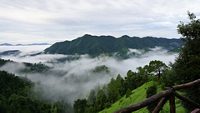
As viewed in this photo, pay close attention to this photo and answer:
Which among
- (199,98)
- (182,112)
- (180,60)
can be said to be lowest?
(182,112)

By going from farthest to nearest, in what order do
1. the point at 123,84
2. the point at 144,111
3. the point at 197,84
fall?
the point at 123,84
the point at 144,111
the point at 197,84

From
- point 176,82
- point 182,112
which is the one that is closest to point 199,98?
point 176,82

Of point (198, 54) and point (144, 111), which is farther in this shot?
point (144, 111)

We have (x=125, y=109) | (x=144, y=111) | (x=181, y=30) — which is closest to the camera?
(x=125, y=109)

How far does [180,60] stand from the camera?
3525 cm

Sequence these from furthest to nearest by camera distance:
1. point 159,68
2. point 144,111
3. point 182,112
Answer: point 159,68 → point 144,111 → point 182,112

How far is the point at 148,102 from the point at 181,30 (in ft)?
95.7

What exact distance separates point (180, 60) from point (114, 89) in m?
151

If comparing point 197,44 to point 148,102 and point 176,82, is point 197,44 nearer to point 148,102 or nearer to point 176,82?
point 176,82

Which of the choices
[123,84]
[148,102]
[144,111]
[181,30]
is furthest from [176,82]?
[123,84]

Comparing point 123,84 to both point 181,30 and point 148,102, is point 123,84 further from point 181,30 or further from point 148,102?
point 148,102

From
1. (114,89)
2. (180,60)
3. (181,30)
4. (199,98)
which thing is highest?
(181,30)

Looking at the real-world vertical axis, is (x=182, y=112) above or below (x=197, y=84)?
below

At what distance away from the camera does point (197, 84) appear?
29.3 ft
